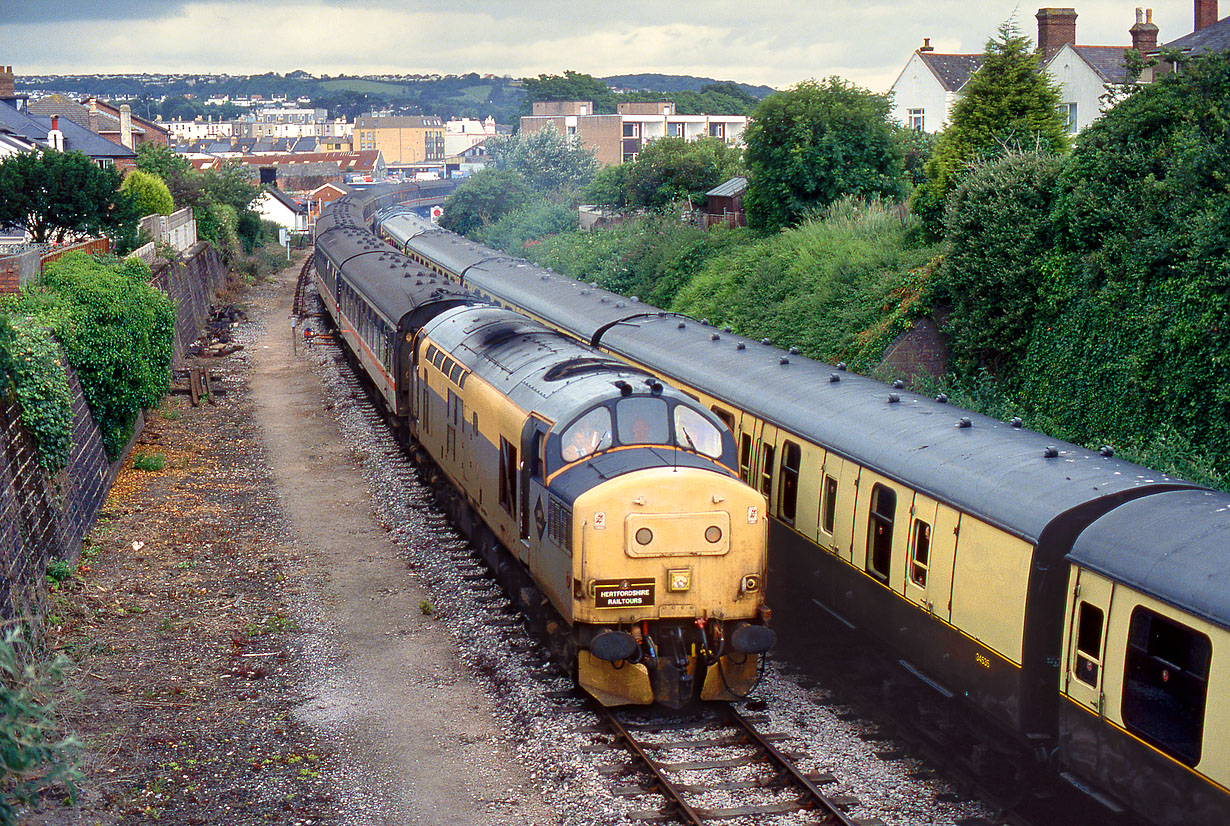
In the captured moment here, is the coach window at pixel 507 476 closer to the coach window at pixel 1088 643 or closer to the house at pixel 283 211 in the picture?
the coach window at pixel 1088 643

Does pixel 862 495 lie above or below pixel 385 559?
above

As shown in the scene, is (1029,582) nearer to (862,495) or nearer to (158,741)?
(862,495)

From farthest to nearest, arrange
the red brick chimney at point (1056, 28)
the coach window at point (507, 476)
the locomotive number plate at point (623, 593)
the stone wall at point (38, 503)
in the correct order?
1. the red brick chimney at point (1056, 28)
2. the stone wall at point (38, 503)
3. the coach window at point (507, 476)
4. the locomotive number plate at point (623, 593)

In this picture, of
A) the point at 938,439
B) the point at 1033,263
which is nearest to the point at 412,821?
the point at 938,439

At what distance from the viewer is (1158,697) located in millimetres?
8898

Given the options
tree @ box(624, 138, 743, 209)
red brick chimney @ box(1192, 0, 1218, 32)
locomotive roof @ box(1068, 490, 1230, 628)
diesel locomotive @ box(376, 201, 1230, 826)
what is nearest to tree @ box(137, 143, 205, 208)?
tree @ box(624, 138, 743, 209)

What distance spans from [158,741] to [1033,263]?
1680 centimetres

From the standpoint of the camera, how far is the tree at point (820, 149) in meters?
37.0

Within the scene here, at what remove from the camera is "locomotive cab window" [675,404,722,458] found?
1266 centimetres

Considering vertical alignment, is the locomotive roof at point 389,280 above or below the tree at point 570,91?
below

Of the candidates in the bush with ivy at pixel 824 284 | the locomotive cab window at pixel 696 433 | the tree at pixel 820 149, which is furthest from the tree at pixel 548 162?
the locomotive cab window at pixel 696 433

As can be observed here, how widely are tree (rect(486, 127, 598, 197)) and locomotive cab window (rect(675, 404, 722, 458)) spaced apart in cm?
6459

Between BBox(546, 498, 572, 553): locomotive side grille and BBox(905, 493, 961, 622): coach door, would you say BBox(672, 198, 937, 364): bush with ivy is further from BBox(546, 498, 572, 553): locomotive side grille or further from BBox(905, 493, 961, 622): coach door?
BBox(546, 498, 572, 553): locomotive side grille

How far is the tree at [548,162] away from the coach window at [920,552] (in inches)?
2595
